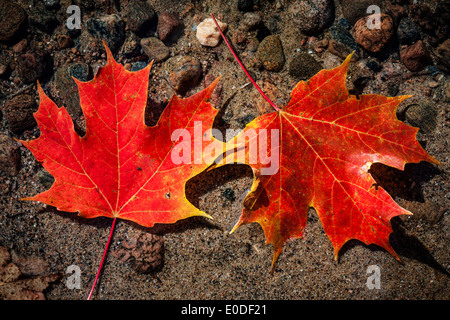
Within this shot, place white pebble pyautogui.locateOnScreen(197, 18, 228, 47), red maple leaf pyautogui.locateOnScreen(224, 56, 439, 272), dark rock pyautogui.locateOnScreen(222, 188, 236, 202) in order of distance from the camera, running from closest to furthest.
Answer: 1. red maple leaf pyautogui.locateOnScreen(224, 56, 439, 272)
2. dark rock pyautogui.locateOnScreen(222, 188, 236, 202)
3. white pebble pyautogui.locateOnScreen(197, 18, 228, 47)

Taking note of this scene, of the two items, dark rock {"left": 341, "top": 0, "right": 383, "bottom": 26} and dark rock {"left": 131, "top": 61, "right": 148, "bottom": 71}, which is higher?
dark rock {"left": 341, "top": 0, "right": 383, "bottom": 26}

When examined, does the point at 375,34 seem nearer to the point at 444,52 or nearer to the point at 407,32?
the point at 407,32

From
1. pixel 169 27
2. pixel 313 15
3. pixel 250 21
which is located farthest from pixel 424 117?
pixel 169 27

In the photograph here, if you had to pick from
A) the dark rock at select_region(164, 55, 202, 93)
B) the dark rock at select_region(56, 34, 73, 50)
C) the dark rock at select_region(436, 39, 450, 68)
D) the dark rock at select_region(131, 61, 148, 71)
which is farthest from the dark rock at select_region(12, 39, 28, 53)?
the dark rock at select_region(436, 39, 450, 68)

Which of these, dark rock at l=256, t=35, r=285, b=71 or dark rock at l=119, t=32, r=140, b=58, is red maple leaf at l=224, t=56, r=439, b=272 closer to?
dark rock at l=256, t=35, r=285, b=71

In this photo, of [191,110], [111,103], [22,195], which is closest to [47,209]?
[22,195]

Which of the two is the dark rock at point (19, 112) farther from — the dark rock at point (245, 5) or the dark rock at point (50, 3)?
the dark rock at point (245, 5)
